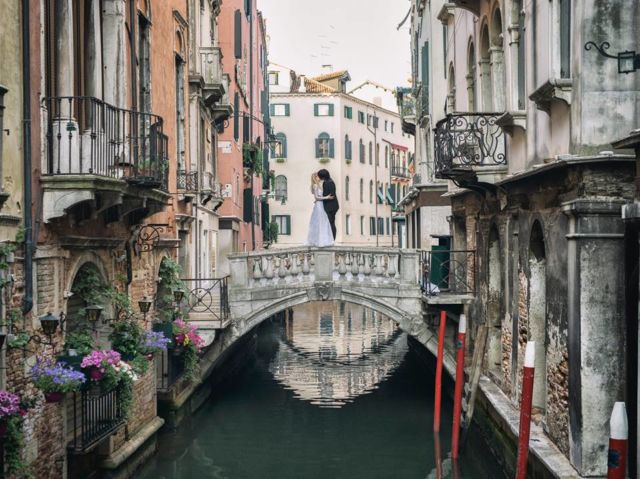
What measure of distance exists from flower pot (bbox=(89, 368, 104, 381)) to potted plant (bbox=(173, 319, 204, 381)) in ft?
17.1

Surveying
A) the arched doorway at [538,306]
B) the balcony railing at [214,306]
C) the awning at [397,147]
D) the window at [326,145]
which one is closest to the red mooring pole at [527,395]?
the arched doorway at [538,306]

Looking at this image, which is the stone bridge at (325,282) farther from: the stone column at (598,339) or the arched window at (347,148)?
the arched window at (347,148)

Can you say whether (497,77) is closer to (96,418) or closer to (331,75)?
(96,418)

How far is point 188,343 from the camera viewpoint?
15352 mm

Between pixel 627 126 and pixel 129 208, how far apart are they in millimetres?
6042

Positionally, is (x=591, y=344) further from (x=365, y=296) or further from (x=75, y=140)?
(x=365, y=296)

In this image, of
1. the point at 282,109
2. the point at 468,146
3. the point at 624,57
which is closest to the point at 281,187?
the point at 282,109

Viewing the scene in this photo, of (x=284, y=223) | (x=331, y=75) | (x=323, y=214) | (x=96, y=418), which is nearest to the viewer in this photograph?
(x=96, y=418)

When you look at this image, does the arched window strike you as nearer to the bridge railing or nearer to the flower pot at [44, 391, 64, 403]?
the bridge railing

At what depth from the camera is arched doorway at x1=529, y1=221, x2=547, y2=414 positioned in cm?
1167

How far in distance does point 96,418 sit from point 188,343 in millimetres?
4063

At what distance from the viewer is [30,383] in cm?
913

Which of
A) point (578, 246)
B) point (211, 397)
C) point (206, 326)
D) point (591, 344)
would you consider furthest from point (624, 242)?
point (211, 397)

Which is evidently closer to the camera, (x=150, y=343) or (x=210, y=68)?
(x=150, y=343)
